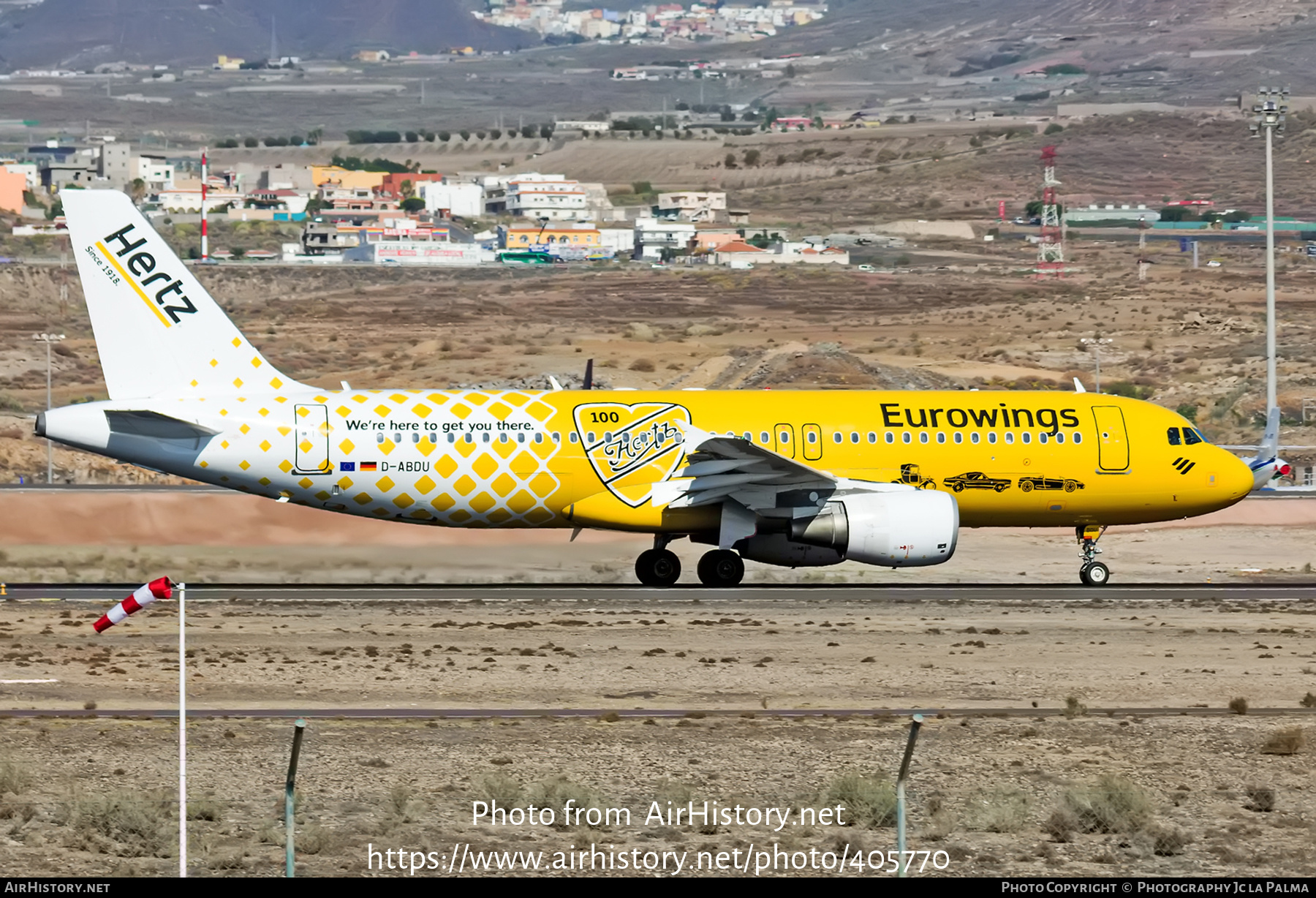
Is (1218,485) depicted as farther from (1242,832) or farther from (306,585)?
(1242,832)

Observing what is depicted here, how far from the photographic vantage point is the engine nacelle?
37.8 meters

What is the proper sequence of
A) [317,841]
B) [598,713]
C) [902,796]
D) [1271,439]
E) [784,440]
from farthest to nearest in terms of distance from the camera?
1. [1271,439]
2. [784,440]
3. [598,713]
4. [317,841]
5. [902,796]

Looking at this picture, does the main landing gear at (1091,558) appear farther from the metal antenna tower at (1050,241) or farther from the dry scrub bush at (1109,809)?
the metal antenna tower at (1050,241)

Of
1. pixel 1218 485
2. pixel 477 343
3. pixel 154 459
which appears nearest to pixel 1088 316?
pixel 477 343

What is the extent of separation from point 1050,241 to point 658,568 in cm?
14038

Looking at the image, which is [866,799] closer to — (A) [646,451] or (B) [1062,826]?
(B) [1062,826]

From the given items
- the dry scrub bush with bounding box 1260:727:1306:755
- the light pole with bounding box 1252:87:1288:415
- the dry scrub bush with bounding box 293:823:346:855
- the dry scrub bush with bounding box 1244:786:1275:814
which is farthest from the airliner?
the light pole with bounding box 1252:87:1288:415

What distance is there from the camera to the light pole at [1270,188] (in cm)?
6134

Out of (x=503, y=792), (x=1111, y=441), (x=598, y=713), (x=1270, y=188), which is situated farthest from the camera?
(x=1270, y=188)

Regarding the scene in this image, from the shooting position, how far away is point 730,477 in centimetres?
3872

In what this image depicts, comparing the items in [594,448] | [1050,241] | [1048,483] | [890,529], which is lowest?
[890,529]

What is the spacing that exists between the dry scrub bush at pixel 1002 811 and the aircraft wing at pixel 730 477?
60.0 feet

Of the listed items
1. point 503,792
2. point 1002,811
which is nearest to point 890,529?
point 1002,811

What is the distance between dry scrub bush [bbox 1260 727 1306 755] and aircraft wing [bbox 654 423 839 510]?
1604cm
